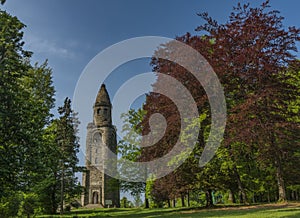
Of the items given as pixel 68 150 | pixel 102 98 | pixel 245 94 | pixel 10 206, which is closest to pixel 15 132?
pixel 10 206

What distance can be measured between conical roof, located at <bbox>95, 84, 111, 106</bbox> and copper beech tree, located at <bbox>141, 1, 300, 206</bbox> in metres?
27.5

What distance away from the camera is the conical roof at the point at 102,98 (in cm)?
4241

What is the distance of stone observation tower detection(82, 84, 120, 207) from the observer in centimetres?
3866

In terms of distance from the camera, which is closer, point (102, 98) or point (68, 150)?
point (68, 150)

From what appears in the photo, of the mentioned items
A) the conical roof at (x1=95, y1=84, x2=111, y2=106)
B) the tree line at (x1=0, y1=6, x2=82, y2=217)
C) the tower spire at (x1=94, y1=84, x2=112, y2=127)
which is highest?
the conical roof at (x1=95, y1=84, x2=111, y2=106)

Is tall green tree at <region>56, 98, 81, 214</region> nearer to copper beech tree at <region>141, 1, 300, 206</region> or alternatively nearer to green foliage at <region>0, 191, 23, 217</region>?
green foliage at <region>0, 191, 23, 217</region>

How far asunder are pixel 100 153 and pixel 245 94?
31.1 metres

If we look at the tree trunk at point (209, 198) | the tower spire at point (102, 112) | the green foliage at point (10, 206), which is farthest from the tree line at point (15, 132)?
the tower spire at point (102, 112)

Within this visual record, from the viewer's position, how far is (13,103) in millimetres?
11320

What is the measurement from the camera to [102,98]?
42.9 meters

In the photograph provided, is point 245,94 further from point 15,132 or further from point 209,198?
point 15,132

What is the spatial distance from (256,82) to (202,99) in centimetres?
252

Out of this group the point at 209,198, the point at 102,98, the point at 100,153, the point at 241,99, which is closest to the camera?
the point at 241,99

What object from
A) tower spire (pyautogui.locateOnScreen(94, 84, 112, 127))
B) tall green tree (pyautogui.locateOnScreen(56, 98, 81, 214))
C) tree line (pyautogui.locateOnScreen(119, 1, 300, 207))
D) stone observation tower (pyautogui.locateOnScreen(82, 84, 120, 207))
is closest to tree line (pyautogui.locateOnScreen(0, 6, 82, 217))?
tree line (pyautogui.locateOnScreen(119, 1, 300, 207))
